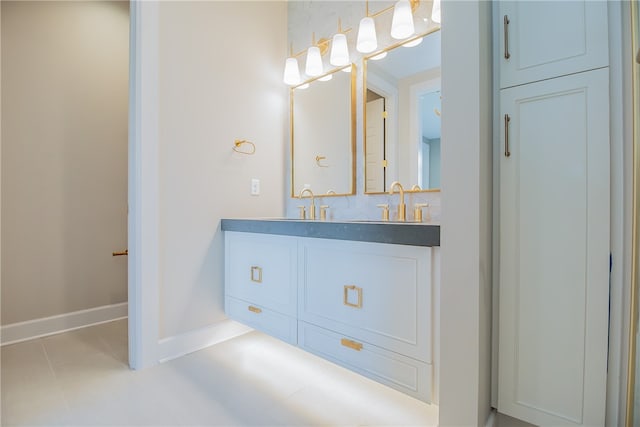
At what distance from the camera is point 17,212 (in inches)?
80.1

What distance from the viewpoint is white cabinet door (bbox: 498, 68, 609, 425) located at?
0.89 metres

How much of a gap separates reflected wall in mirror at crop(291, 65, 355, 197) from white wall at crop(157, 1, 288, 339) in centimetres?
18

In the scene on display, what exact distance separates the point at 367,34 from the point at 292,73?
0.66 m

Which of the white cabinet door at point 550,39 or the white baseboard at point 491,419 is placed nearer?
the white cabinet door at point 550,39

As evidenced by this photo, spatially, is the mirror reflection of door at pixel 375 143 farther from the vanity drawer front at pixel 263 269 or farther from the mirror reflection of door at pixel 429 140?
the vanity drawer front at pixel 263 269

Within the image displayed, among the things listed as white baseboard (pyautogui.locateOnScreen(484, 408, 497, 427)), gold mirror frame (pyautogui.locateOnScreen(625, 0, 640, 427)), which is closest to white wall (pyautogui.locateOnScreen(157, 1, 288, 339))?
white baseboard (pyautogui.locateOnScreen(484, 408, 497, 427))

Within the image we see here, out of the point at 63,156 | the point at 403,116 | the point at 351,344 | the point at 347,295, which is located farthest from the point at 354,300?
the point at 63,156

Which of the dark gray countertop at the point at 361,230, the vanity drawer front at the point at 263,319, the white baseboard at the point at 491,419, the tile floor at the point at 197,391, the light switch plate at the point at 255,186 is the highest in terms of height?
the light switch plate at the point at 255,186

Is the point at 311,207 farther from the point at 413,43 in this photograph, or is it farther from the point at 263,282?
the point at 413,43

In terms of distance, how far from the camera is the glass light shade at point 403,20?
5.49 feet

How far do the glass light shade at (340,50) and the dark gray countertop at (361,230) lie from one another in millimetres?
1180

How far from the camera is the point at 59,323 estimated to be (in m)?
2.18

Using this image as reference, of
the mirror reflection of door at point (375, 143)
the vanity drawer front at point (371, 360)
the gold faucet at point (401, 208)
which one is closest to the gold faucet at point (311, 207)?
the mirror reflection of door at point (375, 143)

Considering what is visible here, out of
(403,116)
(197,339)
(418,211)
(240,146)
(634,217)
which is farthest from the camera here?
(240,146)
